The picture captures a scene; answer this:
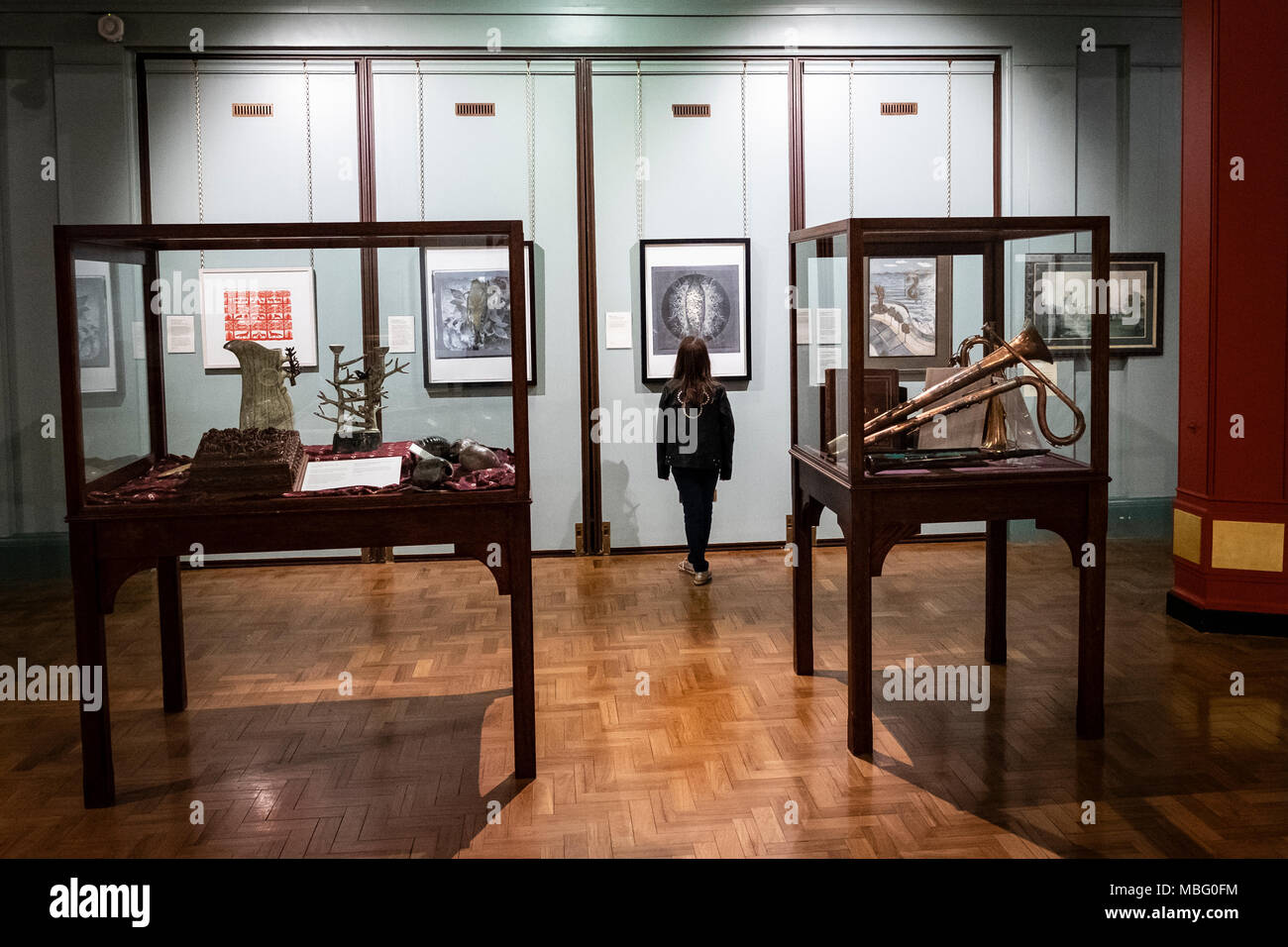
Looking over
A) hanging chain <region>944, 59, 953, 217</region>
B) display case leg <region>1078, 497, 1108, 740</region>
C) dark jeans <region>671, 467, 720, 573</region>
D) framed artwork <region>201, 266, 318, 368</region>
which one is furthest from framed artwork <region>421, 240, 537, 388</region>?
hanging chain <region>944, 59, 953, 217</region>

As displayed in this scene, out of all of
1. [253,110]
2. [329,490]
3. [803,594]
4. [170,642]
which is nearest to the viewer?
[329,490]

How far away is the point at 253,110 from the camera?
9.32 m

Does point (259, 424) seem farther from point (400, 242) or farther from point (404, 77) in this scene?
point (404, 77)

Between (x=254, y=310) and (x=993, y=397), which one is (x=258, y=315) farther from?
(x=993, y=397)

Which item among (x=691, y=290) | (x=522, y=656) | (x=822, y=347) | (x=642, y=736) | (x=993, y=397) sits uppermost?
(x=691, y=290)

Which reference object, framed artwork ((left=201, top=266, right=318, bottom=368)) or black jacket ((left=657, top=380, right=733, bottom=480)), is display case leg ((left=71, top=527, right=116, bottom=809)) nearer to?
framed artwork ((left=201, top=266, right=318, bottom=368))

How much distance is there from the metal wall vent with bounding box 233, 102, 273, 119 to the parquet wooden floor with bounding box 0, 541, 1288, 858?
3.89 metres

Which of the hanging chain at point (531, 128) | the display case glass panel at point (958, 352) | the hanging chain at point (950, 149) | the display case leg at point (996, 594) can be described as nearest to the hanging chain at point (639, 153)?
the hanging chain at point (531, 128)

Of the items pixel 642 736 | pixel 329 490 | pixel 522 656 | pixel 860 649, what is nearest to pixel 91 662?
pixel 329 490

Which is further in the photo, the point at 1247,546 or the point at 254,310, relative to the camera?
the point at 1247,546

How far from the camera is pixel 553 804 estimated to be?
15.4 feet

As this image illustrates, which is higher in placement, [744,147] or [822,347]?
[744,147]

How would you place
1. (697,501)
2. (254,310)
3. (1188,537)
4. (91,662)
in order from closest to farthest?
(91,662) < (254,310) < (1188,537) < (697,501)

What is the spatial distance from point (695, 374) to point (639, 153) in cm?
239
